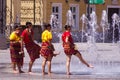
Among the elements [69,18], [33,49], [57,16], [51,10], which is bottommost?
[33,49]

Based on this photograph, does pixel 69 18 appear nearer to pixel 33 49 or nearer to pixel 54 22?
pixel 54 22

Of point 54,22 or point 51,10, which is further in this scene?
point 54,22

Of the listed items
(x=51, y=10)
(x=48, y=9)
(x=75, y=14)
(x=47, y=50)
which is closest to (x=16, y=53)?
(x=47, y=50)

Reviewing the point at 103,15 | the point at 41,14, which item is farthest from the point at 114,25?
the point at 41,14

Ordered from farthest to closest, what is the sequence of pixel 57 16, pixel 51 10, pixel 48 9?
1. pixel 57 16
2. pixel 51 10
3. pixel 48 9

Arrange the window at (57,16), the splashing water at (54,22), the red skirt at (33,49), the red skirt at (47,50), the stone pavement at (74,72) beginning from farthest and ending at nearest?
1. the window at (57,16)
2. the splashing water at (54,22)
3. the red skirt at (33,49)
4. the red skirt at (47,50)
5. the stone pavement at (74,72)

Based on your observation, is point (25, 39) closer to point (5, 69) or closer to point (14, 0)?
point (5, 69)

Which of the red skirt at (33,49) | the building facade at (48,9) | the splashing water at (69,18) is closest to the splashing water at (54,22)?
the building facade at (48,9)

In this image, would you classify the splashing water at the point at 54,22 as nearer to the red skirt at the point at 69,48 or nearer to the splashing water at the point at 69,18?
the splashing water at the point at 69,18

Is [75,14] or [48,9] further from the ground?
[48,9]

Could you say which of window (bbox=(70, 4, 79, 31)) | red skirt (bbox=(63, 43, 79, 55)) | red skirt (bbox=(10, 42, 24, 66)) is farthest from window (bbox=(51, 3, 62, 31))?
red skirt (bbox=(63, 43, 79, 55))

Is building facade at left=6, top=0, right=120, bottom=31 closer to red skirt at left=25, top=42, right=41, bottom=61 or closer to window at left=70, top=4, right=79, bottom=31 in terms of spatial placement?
window at left=70, top=4, right=79, bottom=31

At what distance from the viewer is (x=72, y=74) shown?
50.7 ft

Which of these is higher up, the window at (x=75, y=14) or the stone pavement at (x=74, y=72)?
the window at (x=75, y=14)
